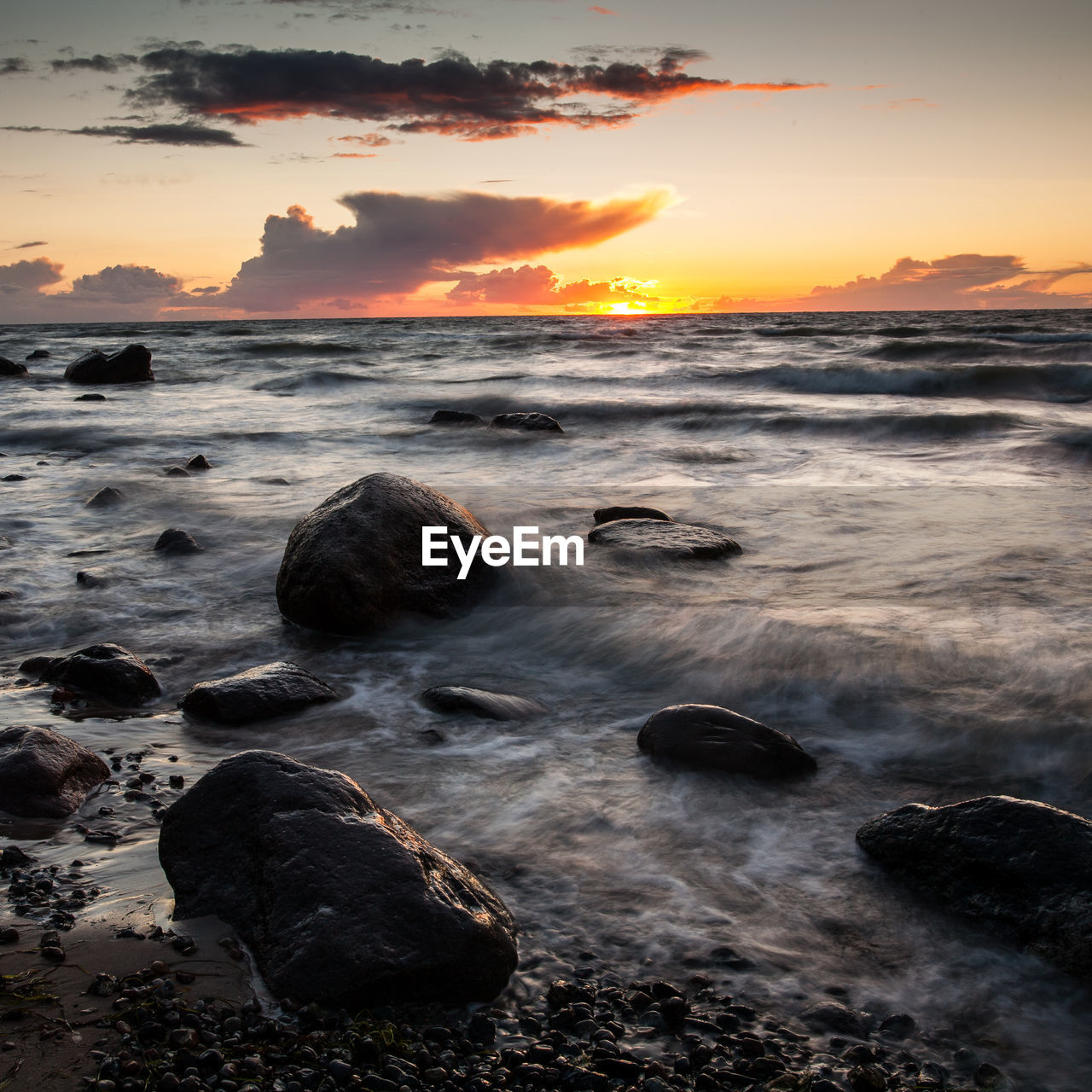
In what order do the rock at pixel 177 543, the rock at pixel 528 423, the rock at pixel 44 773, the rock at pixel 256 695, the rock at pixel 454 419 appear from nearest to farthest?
the rock at pixel 44 773 < the rock at pixel 256 695 < the rock at pixel 177 543 < the rock at pixel 528 423 < the rock at pixel 454 419

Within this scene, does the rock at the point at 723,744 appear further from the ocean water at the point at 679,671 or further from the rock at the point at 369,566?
the rock at the point at 369,566

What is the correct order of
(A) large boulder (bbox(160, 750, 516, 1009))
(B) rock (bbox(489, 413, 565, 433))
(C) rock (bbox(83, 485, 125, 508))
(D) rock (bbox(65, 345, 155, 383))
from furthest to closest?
1. (D) rock (bbox(65, 345, 155, 383))
2. (B) rock (bbox(489, 413, 565, 433))
3. (C) rock (bbox(83, 485, 125, 508))
4. (A) large boulder (bbox(160, 750, 516, 1009))

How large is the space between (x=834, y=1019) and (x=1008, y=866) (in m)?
0.80

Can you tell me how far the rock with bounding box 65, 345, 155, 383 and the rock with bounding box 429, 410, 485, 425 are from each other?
10.7 metres

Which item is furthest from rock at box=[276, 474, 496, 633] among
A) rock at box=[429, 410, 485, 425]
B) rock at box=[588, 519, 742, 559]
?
rock at box=[429, 410, 485, 425]

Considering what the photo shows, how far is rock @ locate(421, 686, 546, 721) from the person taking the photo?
4066 mm

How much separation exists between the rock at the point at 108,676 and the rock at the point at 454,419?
10197 mm

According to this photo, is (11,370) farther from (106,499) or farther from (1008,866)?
(1008,866)

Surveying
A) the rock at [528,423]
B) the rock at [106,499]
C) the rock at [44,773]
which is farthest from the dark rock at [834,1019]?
the rock at [528,423]

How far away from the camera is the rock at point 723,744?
352cm

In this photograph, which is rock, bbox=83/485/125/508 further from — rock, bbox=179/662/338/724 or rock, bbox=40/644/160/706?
rock, bbox=179/662/338/724

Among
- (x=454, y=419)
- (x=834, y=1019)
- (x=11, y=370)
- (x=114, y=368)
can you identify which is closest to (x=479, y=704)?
(x=834, y=1019)

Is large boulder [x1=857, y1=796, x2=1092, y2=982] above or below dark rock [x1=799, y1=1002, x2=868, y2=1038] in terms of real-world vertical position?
above

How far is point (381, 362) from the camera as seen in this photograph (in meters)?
27.4
